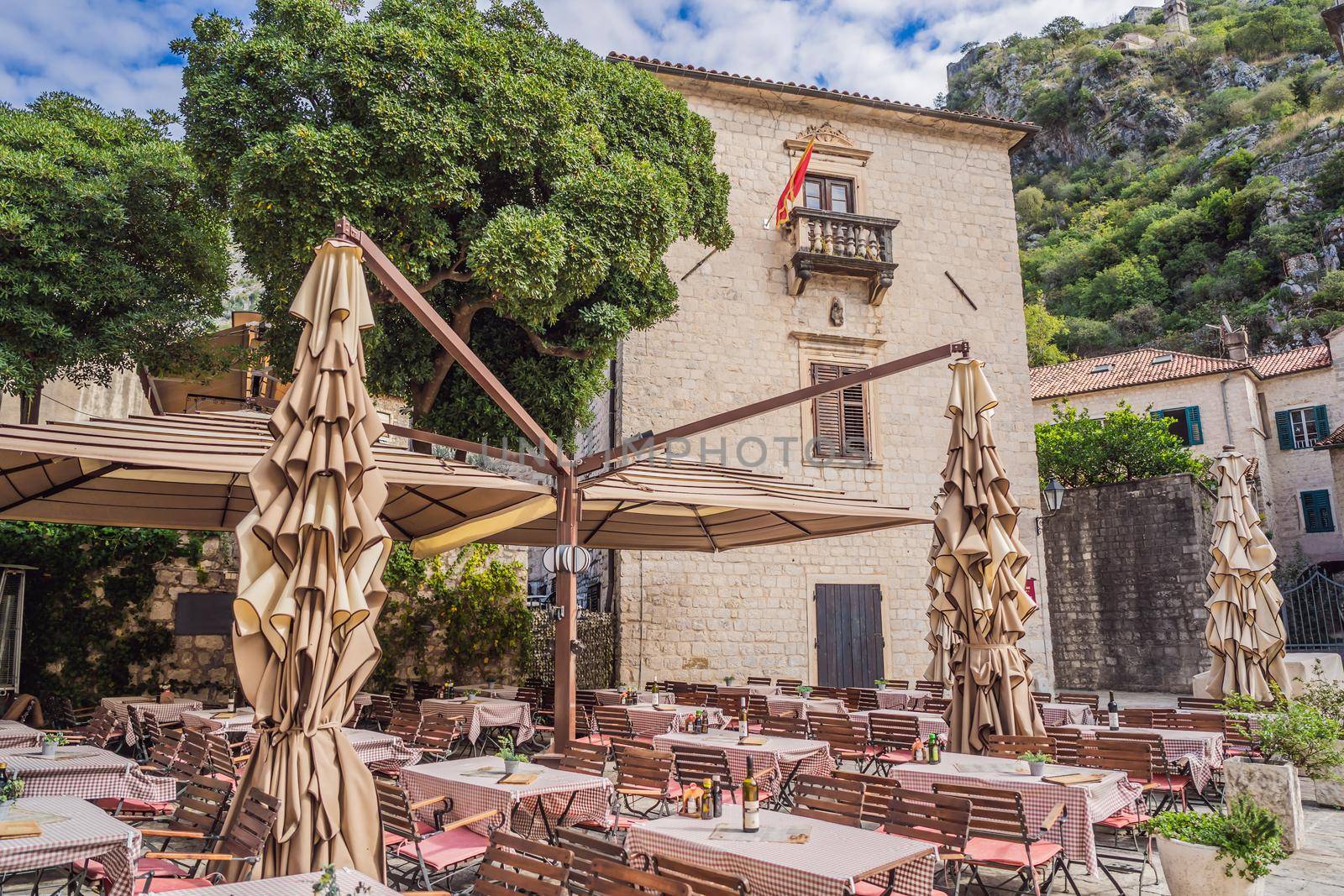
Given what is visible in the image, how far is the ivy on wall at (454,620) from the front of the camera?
1427 cm

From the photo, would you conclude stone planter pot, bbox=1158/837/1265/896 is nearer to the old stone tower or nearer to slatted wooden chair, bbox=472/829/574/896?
slatted wooden chair, bbox=472/829/574/896

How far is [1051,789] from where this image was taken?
18.5ft

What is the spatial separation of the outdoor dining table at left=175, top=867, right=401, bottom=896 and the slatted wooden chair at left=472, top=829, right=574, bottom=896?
543 mm

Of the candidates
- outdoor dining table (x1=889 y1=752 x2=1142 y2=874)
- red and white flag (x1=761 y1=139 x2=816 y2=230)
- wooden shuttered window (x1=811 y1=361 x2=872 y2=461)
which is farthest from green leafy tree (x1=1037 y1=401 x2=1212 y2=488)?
outdoor dining table (x1=889 y1=752 x2=1142 y2=874)

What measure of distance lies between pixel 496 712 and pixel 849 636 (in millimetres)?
7448

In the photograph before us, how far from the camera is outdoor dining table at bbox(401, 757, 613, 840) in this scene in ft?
18.6

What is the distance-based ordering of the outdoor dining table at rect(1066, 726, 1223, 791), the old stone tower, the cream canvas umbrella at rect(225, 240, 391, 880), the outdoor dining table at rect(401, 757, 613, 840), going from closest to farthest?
the cream canvas umbrella at rect(225, 240, 391, 880), the outdoor dining table at rect(401, 757, 613, 840), the outdoor dining table at rect(1066, 726, 1223, 791), the old stone tower

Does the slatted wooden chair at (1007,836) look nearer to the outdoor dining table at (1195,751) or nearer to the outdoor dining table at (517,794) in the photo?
the outdoor dining table at (517,794)

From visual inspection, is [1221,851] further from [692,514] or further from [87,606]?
[87,606]

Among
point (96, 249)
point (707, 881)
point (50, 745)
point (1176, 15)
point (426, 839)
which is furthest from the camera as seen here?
point (1176, 15)

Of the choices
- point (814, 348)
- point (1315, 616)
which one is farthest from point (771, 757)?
point (1315, 616)

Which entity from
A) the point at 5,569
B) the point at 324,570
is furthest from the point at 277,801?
the point at 5,569

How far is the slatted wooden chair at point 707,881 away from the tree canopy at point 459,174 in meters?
8.49

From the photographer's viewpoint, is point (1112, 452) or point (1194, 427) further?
point (1194, 427)
